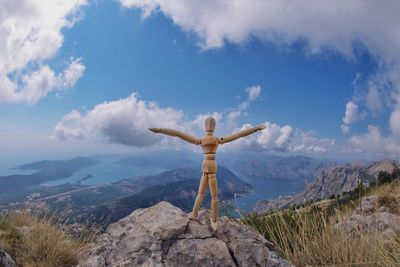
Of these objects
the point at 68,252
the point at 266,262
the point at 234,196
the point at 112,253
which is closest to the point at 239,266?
the point at 266,262

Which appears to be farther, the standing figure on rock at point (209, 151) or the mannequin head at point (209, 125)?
the mannequin head at point (209, 125)

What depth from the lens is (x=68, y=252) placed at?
7387 millimetres

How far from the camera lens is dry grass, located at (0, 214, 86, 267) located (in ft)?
23.4

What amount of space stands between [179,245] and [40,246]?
12.8 ft

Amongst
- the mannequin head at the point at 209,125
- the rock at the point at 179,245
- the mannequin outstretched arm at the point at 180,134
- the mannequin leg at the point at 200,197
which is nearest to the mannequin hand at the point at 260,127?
the mannequin head at the point at 209,125

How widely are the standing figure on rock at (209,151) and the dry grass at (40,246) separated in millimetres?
3338

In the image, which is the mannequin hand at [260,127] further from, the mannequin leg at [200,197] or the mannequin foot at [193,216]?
the mannequin foot at [193,216]

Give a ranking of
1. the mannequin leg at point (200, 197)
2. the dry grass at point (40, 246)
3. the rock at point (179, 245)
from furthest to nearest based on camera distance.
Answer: the dry grass at point (40, 246) → the mannequin leg at point (200, 197) → the rock at point (179, 245)

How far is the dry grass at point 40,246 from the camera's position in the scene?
23.4ft

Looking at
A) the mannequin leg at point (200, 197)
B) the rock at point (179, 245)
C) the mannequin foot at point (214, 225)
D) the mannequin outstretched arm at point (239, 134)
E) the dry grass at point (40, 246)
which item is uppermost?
the mannequin outstretched arm at point (239, 134)

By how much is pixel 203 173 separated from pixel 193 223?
0.80m

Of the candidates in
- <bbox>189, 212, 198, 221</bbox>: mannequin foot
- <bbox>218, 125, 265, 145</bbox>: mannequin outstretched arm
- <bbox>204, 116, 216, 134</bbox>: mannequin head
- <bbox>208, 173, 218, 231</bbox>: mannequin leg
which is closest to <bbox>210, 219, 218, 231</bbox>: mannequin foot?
<bbox>208, 173, 218, 231</bbox>: mannequin leg

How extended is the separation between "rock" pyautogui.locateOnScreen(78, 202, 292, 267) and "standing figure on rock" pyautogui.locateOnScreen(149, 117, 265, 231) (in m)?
0.28

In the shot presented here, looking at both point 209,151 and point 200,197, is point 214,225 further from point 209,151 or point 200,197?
point 209,151
